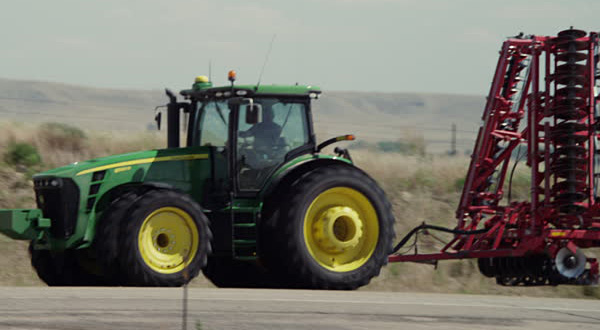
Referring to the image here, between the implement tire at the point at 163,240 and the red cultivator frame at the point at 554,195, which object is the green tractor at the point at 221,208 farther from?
the red cultivator frame at the point at 554,195

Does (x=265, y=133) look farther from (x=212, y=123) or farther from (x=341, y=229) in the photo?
(x=341, y=229)

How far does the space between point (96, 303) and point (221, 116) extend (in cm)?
368

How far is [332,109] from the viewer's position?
137875 millimetres

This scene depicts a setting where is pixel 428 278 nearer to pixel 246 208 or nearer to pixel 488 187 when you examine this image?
pixel 488 187

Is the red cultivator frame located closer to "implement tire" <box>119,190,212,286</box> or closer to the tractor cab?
the tractor cab

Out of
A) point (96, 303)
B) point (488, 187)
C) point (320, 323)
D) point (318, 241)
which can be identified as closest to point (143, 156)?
point (318, 241)

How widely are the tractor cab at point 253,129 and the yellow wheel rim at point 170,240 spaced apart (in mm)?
896

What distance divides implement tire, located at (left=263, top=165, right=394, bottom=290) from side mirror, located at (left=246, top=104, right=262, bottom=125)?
0.88 m

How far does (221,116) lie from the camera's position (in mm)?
11453

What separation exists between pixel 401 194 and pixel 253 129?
9905 mm

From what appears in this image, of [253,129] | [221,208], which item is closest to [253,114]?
[253,129]

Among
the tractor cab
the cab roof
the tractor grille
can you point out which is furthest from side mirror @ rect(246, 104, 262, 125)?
the tractor grille

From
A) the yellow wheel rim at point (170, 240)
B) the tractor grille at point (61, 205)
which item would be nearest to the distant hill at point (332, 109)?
the tractor grille at point (61, 205)

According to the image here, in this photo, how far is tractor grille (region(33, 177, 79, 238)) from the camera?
10.5 meters
